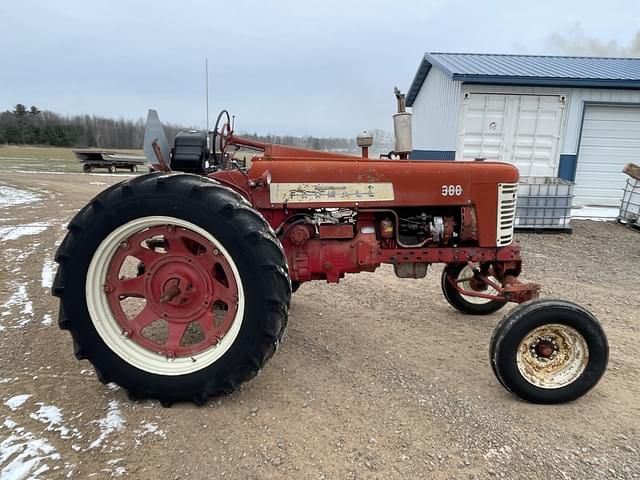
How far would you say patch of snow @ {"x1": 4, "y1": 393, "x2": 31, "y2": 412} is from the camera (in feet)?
8.41

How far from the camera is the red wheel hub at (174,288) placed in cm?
263

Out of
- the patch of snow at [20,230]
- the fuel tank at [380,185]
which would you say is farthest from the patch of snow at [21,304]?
the patch of snow at [20,230]

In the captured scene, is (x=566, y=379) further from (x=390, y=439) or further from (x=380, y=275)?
(x=380, y=275)

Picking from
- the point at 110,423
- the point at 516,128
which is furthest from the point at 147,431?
the point at 516,128

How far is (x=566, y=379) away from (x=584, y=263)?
14.6ft

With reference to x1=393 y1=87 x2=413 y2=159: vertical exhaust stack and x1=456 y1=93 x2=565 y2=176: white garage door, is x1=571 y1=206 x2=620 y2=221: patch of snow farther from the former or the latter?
x1=393 y1=87 x2=413 y2=159: vertical exhaust stack

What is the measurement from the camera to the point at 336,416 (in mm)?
2586

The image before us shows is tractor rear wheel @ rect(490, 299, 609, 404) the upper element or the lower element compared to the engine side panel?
lower

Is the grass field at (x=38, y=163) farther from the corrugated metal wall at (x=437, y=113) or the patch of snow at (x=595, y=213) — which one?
the patch of snow at (x=595, y=213)

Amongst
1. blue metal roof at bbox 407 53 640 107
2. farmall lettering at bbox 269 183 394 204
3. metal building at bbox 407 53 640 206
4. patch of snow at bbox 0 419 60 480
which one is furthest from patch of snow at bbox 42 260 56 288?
blue metal roof at bbox 407 53 640 107

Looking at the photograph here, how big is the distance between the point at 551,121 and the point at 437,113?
10.2 feet

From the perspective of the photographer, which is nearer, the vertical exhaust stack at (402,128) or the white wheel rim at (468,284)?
the vertical exhaust stack at (402,128)

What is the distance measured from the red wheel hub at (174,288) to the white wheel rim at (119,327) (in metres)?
0.04

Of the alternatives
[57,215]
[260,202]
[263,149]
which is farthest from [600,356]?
[57,215]
